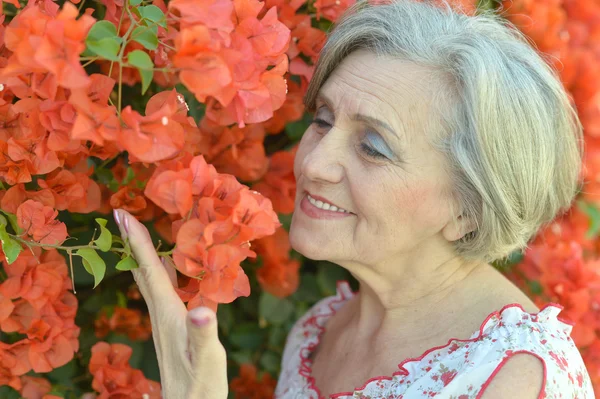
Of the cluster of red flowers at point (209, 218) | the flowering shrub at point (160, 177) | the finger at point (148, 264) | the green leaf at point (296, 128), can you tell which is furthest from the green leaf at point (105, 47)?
the green leaf at point (296, 128)

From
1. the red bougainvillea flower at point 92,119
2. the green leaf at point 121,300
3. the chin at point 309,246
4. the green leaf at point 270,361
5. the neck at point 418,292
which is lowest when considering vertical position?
the green leaf at point 270,361

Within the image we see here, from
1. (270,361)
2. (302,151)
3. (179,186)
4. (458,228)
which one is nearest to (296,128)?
(302,151)

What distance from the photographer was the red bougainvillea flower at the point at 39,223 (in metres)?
1.00

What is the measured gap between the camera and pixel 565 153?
4.68ft

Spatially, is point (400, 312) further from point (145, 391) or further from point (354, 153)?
point (145, 391)

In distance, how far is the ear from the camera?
4.41ft

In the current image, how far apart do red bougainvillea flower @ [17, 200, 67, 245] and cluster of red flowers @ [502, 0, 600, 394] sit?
1085 millimetres

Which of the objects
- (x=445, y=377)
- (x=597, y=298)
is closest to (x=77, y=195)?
(x=445, y=377)

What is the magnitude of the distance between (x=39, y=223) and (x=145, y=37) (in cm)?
32

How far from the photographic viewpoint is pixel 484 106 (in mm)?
1239

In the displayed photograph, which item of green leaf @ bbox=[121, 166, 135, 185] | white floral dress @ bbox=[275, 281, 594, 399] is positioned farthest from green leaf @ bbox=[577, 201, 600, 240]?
green leaf @ bbox=[121, 166, 135, 185]

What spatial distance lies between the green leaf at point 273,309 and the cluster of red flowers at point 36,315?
59cm

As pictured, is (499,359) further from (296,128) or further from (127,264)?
(296,128)

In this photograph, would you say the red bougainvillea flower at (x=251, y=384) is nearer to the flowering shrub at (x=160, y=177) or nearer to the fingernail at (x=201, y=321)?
the flowering shrub at (x=160, y=177)
